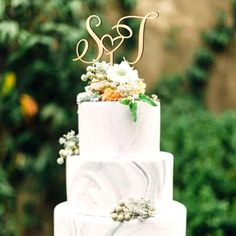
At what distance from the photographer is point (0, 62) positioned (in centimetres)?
812

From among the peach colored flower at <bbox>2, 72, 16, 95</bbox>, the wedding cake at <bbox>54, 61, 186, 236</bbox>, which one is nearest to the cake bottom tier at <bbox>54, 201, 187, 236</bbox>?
the wedding cake at <bbox>54, 61, 186, 236</bbox>

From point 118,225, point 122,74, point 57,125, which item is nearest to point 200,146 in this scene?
point 57,125

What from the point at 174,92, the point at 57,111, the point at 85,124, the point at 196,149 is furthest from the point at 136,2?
the point at 85,124

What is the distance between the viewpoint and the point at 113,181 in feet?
13.5

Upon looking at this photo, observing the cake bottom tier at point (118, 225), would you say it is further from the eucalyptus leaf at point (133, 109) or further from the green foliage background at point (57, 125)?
the green foliage background at point (57, 125)

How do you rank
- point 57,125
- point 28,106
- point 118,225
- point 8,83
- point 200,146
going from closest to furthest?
point 118,225, point 200,146, point 8,83, point 57,125, point 28,106

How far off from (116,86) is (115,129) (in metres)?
0.24

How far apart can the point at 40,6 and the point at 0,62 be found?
0.72m

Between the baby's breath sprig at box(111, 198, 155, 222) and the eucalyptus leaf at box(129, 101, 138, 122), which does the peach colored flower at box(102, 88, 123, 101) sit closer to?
the eucalyptus leaf at box(129, 101, 138, 122)

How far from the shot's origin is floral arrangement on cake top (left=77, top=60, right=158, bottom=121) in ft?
13.6

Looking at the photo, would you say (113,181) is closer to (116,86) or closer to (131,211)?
(131,211)

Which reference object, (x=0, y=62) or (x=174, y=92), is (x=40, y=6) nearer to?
(x=0, y=62)

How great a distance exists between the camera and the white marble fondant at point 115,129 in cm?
412

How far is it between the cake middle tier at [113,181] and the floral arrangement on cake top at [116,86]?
0.89 ft
